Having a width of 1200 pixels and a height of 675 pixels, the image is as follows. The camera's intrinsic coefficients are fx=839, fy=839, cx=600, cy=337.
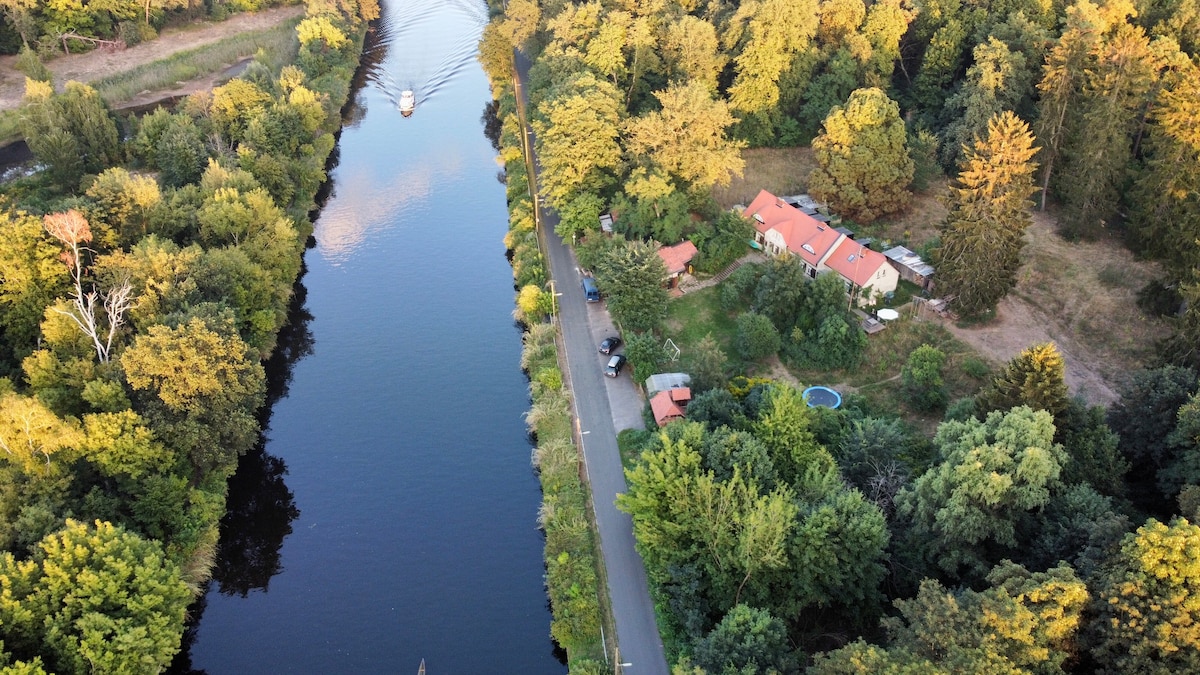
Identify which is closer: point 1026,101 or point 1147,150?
point 1147,150

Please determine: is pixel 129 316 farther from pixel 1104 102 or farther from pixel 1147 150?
pixel 1147 150

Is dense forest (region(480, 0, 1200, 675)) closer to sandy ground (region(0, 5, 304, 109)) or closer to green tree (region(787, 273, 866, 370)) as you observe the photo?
green tree (region(787, 273, 866, 370))

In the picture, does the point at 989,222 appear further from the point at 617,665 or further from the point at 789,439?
the point at 617,665

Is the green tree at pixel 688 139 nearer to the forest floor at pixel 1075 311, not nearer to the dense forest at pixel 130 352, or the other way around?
the forest floor at pixel 1075 311

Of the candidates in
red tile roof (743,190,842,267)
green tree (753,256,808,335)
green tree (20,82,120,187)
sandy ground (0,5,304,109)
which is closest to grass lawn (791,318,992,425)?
green tree (753,256,808,335)

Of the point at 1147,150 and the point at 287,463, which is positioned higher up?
the point at 1147,150

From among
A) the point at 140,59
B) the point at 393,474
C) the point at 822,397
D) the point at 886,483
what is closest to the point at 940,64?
the point at 822,397

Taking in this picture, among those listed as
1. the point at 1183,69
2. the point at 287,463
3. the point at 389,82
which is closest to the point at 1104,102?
the point at 1183,69
